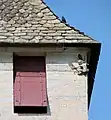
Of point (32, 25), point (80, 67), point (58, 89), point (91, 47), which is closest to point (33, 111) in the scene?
point (58, 89)

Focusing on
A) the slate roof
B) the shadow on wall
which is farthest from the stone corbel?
the shadow on wall

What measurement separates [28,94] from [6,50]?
133cm

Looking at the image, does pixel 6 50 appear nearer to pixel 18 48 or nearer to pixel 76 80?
pixel 18 48

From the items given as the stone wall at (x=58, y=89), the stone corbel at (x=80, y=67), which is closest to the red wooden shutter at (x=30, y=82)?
the stone wall at (x=58, y=89)

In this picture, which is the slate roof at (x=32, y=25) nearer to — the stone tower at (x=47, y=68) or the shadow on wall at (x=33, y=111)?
the stone tower at (x=47, y=68)

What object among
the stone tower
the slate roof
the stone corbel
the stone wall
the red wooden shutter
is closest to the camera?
the stone wall

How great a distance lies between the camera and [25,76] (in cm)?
1847

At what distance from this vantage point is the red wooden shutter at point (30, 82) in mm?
17922

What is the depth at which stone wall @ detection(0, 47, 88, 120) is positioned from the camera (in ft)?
57.7

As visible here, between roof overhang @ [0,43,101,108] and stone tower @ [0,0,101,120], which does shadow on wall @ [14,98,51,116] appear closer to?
stone tower @ [0,0,101,120]

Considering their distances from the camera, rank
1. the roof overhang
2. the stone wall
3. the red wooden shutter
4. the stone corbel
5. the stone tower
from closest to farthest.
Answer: the stone wall < the stone tower < the red wooden shutter < the stone corbel < the roof overhang

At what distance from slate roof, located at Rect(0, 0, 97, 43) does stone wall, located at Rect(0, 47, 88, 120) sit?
429 millimetres

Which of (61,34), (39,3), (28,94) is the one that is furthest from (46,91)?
(39,3)

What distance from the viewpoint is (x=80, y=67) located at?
18578mm
